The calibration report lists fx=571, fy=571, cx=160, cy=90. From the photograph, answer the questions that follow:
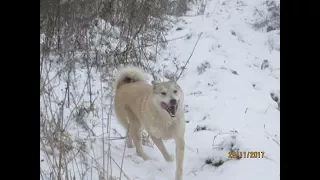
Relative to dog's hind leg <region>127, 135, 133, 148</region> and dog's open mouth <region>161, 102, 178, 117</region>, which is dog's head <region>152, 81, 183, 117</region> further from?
dog's hind leg <region>127, 135, 133, 148</region>

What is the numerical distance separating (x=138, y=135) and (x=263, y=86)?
73 cm

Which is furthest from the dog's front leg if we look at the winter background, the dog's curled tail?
the dog's curled tail

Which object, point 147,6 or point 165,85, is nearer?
point 165,85

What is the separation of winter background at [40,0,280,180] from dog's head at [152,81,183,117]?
7 centimetres

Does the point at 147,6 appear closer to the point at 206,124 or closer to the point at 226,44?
the point at 226,44

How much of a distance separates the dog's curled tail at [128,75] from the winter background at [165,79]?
0.12 feet

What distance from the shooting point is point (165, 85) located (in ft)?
9.80

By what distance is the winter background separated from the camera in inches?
119

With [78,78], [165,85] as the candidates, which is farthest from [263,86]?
[78,78]

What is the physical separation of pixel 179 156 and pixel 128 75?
0.52m

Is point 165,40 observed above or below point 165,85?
above
